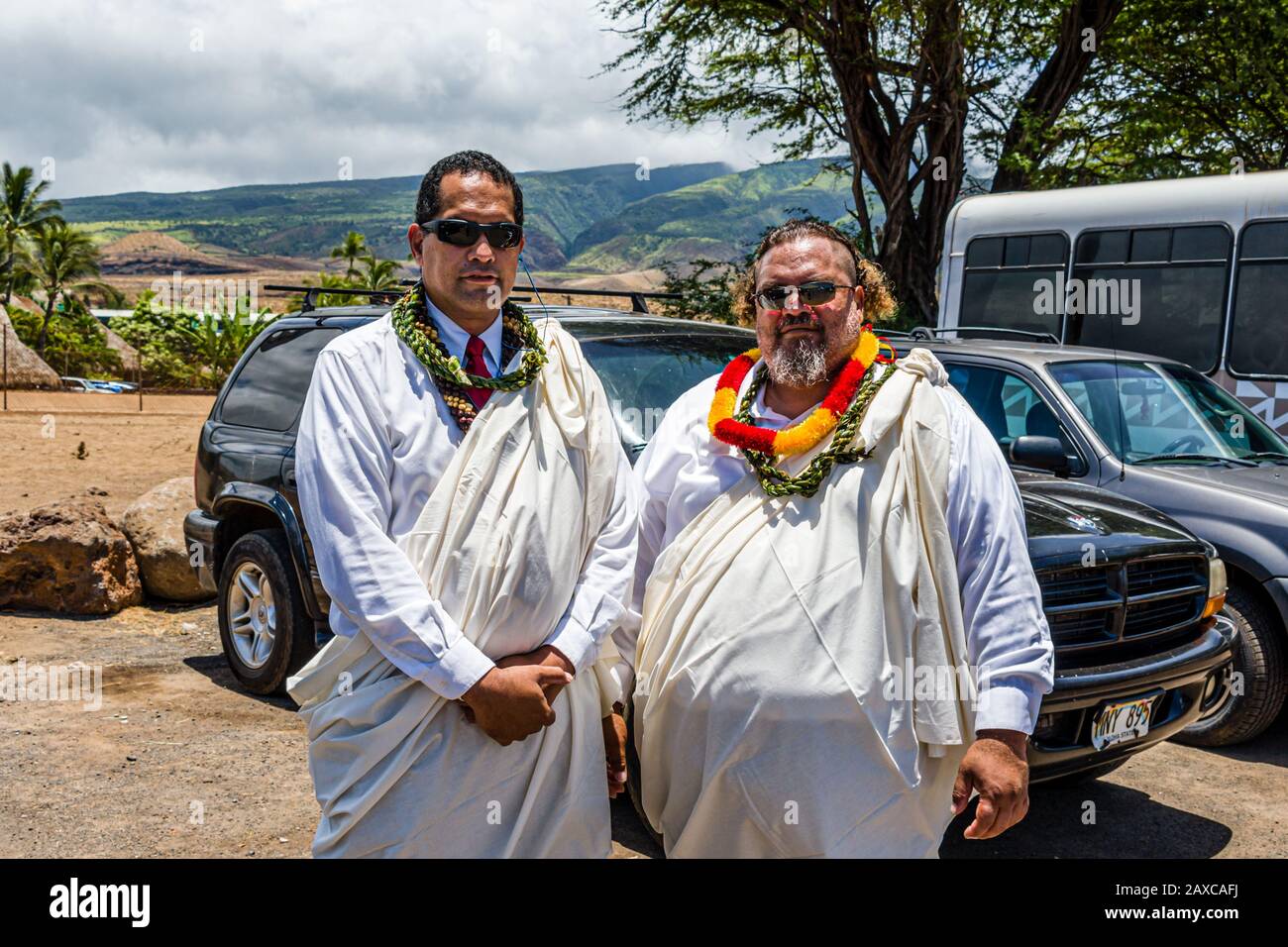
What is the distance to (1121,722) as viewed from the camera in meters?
4.33

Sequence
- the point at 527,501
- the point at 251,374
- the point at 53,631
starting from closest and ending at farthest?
the point at 527,501
the point at 251,374
the point at 53,631

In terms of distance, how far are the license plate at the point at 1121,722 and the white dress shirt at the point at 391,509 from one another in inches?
97.8

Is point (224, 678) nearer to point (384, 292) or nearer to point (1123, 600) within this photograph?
point (384, 292)

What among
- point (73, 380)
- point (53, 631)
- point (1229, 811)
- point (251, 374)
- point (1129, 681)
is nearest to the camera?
point (1129, 681)

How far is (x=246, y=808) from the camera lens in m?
4.54

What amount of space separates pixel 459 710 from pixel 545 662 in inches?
8.0

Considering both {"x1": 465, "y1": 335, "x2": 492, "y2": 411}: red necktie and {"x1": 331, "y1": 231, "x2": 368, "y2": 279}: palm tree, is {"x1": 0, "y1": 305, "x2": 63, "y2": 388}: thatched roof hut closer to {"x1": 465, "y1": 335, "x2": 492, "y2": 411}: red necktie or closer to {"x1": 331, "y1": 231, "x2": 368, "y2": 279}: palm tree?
{"x1": 465, "y1": 335, "x2": 492, "y2": 411}: red necktie

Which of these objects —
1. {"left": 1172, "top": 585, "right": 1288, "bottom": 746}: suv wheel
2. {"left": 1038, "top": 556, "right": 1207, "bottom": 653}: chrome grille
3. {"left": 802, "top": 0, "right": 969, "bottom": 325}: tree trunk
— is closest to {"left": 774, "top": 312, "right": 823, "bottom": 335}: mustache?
{"left": 1038, "top": 556, "right": 1207, "bottom": 653}: chrome grille

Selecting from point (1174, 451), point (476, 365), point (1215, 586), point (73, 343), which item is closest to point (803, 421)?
point (476, 365)

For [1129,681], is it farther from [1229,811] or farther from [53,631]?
[53,631]

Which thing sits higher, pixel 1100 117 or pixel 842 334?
pixel 1100 117
